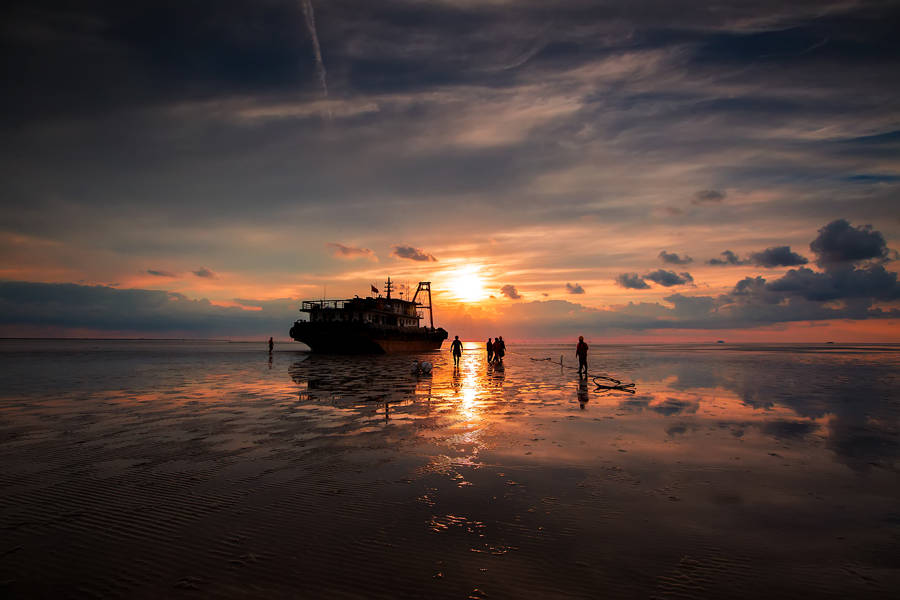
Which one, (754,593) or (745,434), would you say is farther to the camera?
(745,434)

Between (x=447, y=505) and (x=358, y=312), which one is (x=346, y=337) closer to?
(x=358, y=312)

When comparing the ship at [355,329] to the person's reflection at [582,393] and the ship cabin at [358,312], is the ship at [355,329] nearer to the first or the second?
the ship cabin at [358,312]

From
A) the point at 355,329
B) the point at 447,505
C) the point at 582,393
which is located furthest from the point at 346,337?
the point at 447,505

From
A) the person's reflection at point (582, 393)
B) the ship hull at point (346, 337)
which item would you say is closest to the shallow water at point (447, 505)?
the person's reflection at point (582, 393)

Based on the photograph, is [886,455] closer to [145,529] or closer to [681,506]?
[681,506]

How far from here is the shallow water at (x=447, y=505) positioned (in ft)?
13.4

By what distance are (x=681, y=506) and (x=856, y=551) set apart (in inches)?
68.8

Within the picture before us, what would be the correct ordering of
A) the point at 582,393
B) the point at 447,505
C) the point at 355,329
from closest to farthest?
the point at 447,505
the point at 582,393
the point at 355,329

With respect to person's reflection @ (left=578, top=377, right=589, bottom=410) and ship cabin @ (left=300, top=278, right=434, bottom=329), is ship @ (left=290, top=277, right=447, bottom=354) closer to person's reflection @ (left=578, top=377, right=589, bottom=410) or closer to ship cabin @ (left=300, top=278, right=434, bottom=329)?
ship cabin @ (left=300, top=278, right=434, bottom=329)

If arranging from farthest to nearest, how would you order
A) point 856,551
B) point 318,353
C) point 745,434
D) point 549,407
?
point 318,353, point 549,407, point 745,434, point 856,551

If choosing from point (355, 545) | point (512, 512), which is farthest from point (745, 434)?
point (355, 545)

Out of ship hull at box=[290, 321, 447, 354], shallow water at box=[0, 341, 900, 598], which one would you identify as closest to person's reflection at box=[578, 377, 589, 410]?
shallow water at box=[0, 341, 900, 598]

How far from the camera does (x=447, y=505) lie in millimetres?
5891

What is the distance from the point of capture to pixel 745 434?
34.6ft
